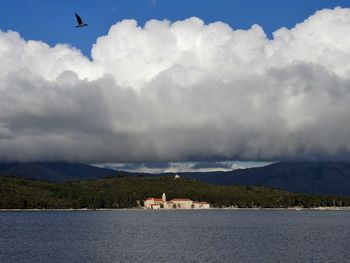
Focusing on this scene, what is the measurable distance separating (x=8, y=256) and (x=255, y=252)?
4826cm

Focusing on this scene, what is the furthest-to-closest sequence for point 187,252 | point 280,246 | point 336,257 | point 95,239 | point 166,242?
point 95,239
point 166,242
point 280,246
point 187,252
point 336,257

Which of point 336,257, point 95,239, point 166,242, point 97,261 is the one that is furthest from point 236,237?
point 97,261

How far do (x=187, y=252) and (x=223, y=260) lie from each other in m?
12.8

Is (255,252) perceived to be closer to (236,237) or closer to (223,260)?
(223,260)

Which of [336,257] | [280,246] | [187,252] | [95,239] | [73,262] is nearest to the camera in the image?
[73,262]

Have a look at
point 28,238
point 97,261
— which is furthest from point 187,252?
point 28,238

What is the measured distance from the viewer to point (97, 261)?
10450 centimetres

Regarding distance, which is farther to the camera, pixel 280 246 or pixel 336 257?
pixel 280 246

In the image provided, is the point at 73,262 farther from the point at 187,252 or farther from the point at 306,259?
the point at 306,259

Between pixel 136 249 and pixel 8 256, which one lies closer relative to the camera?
pixel 8 256

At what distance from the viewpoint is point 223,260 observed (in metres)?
108

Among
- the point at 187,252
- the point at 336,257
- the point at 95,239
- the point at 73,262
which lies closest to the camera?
the point at 73,262

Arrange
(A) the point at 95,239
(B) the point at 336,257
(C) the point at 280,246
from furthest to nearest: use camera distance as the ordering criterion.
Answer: (A) the point at 95,239
(C) the point at 280,246
(B) the point at 336,257

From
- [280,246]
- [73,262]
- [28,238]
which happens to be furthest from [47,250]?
[280,246]
